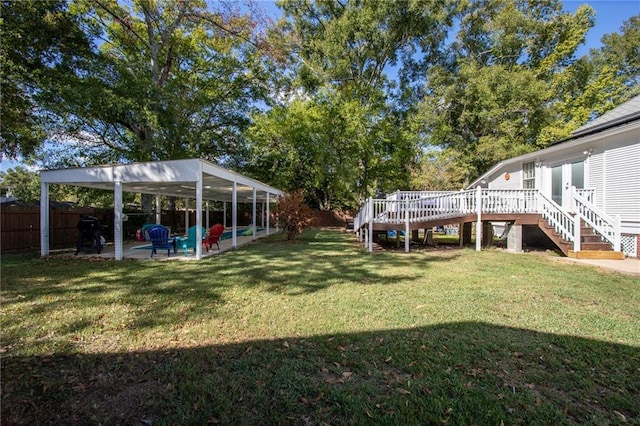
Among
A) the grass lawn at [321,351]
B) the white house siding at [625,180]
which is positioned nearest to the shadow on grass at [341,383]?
the grass lawn at [321,351]

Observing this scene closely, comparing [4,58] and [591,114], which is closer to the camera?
[4,58]

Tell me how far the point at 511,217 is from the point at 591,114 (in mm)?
17595

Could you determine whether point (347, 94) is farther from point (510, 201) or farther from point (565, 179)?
point (510, 201)

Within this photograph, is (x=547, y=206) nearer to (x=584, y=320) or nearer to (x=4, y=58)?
(x=584, y=320)

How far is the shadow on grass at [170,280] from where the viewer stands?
4438 mm

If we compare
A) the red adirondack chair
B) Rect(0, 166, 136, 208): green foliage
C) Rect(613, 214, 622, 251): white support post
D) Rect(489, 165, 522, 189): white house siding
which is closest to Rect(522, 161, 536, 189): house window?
Rect(489, 165, 522, 189): white house siding

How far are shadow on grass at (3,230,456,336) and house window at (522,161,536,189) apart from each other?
309 inches

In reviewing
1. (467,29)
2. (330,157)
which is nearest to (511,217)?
(330,157)

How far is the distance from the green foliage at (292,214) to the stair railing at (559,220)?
28.3 ft

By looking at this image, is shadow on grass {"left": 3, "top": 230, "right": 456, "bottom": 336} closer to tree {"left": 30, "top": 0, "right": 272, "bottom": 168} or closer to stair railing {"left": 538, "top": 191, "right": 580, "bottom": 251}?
stair railing {"left": 538, "top": 191, "right": 580, "bottom": 251}

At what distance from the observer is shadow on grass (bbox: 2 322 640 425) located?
221cm

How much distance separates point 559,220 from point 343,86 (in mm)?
18794

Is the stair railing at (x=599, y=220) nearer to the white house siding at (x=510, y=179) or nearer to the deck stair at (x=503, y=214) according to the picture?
the deck stair at (x=503, y=214)

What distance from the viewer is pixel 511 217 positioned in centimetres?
1039
